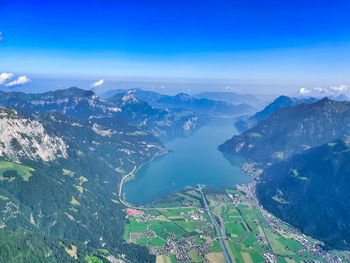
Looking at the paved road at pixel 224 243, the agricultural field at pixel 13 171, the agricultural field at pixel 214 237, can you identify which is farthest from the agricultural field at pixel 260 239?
the agricultural field at pixel 13 171

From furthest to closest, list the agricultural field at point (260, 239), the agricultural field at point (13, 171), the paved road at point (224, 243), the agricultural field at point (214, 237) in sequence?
the agricultural field at point (13, 171) < the agricultural field at point (260, 239) < the agricultural field at point (214, 237) < the paved road at point (224, 243)

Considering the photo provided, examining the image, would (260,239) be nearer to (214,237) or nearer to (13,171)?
(214,237)

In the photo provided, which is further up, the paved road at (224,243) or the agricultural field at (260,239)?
the paved road at (224,243)

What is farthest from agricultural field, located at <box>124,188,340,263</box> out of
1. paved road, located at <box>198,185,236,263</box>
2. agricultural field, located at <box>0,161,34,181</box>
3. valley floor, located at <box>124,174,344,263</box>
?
agricultural field, located at <box>0,161,34,181</box>

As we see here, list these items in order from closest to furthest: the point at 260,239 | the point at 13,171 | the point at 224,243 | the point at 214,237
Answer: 1. the point at 224,243
2. the point at 214,237
3. the point at 260,239
4. the point at 13,171

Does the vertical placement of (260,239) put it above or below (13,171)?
below

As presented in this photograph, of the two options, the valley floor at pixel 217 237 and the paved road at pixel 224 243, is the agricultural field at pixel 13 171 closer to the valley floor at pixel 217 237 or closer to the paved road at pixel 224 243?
the valley floor at pixel 217 237

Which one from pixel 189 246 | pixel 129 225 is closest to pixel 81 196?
pixel 129 225

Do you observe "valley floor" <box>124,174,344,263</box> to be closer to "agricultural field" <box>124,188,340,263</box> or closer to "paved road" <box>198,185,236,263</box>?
"agricultural field" <box>124,188,340,263</box>

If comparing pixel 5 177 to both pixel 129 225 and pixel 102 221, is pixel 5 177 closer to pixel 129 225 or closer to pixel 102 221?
pixel 102 221

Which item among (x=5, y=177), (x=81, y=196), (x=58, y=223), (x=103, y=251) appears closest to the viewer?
(x=103, y=251)

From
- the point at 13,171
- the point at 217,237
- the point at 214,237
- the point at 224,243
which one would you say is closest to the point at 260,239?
A: the point at 224,243
